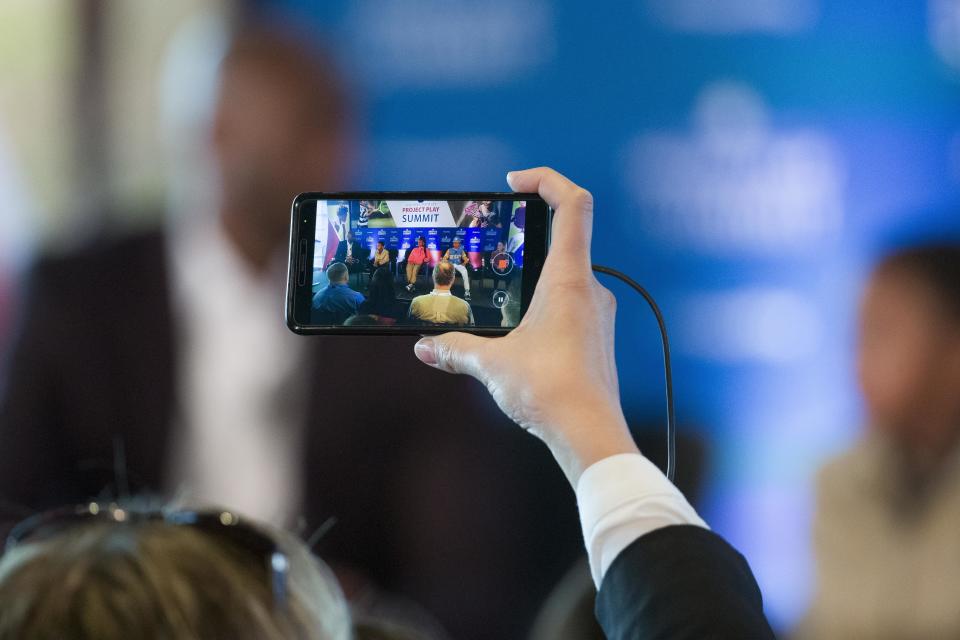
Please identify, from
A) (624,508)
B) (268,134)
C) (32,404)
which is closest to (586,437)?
(624,508)

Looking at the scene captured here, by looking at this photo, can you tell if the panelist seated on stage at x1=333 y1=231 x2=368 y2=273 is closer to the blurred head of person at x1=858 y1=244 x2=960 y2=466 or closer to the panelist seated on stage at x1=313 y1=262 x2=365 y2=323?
the panelist seated on stage at x1=313 y1=262 x2=365 y2=323

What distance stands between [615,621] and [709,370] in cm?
104

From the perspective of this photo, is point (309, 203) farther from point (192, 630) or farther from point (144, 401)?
point (192, 630)

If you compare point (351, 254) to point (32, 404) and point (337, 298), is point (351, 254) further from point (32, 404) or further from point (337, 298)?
point (32, 404)

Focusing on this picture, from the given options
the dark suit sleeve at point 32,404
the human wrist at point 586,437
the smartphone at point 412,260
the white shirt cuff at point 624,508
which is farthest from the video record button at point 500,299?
the dark suit sleeve at point 32,404

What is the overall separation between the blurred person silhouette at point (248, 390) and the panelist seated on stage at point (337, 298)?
19.3 inches

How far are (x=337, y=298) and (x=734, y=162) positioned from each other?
2.60 ft

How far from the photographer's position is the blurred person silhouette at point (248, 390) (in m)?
1.61

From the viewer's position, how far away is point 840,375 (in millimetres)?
1536

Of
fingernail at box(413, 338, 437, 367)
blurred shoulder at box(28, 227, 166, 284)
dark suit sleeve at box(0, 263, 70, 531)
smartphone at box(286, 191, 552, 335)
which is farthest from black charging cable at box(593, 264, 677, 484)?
dark suit sleeve at box(0, 263, 70, 531)

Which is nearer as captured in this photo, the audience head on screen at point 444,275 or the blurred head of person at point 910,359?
the audience head on screen at point 444,275

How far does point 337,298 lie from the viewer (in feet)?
3.66

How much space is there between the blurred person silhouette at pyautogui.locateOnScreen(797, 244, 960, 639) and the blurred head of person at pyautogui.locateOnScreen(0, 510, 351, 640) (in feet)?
4.27

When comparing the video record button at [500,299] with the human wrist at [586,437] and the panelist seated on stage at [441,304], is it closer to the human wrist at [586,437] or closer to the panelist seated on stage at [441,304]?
the panelist seated on stage at [441,304]
